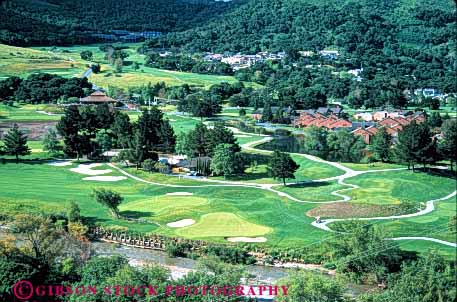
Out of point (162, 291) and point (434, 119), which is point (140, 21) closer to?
point (434, 119)

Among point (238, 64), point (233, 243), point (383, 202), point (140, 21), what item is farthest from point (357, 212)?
point (140, 21)

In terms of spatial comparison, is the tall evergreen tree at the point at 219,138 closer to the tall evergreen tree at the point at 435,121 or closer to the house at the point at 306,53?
the tall evergreen tree at the point at 435,121

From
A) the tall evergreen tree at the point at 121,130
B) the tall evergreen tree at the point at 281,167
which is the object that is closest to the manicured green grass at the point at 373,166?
the tall evergreen tree at the point at 281,167

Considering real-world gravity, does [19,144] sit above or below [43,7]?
below

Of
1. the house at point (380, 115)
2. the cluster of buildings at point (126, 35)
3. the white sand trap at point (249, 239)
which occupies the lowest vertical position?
the white sand trap at point (249, 239)

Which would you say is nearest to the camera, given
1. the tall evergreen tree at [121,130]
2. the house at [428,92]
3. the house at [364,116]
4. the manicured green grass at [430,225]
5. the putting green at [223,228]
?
the manicured green grass at [430,225]

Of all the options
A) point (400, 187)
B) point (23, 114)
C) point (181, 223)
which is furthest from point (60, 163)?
point (400, 187)

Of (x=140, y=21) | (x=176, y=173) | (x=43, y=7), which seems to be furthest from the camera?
(x=140, y=21)
